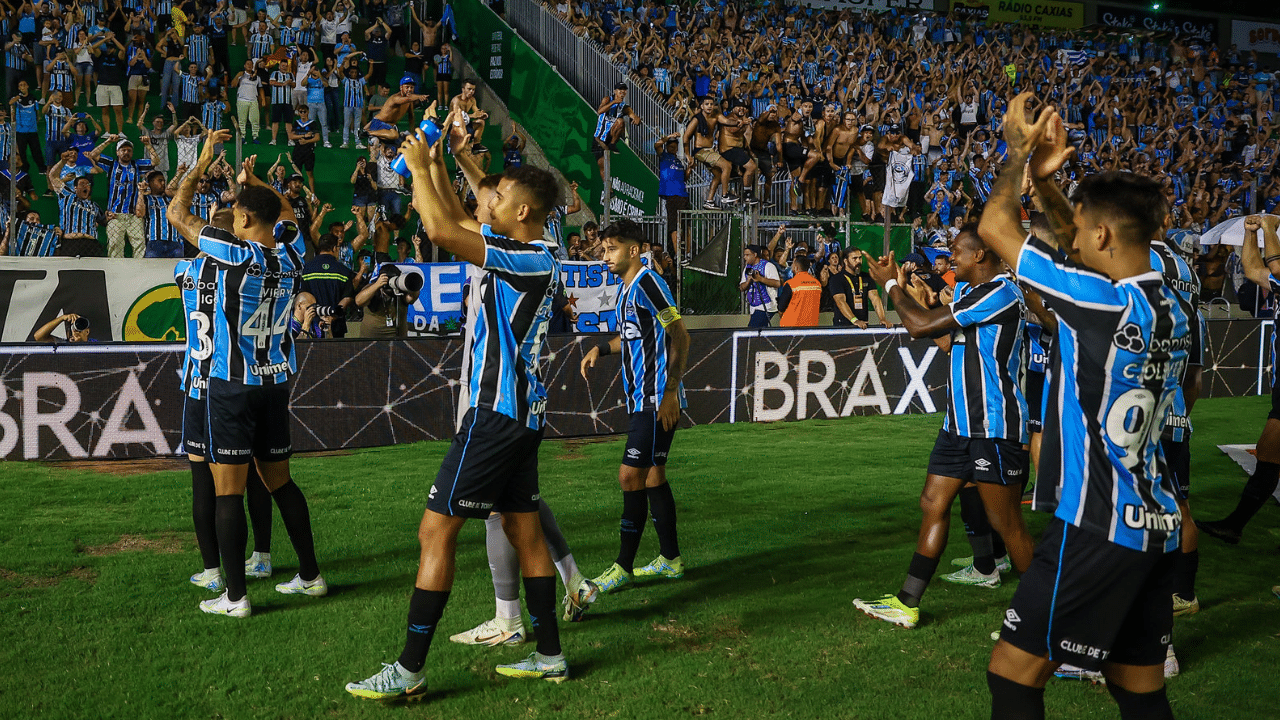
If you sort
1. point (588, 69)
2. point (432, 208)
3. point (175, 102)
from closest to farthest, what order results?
point (432, 208)
point (175, 102)
point (588, 69)

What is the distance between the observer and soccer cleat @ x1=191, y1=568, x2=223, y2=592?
5578 millimetres

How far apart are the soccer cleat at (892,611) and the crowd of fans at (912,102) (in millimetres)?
12548

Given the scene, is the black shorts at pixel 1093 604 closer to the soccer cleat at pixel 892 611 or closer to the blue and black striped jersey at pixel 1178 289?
the blue and black striped jersey at pixel 1178 289

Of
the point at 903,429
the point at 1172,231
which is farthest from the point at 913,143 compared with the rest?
the point at 903,429

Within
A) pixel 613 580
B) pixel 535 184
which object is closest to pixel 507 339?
pixel 535 184

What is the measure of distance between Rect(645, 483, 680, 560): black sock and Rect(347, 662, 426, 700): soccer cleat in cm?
201

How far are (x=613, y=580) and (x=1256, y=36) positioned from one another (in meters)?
43.0

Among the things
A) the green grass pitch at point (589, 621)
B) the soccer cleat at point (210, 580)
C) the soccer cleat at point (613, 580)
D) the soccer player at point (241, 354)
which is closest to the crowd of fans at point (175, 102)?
the green grass pitch at point (589, 621)

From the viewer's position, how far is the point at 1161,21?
1516 inches

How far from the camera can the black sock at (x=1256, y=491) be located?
21.9ft

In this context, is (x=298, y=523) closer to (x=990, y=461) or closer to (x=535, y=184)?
(x=535, y=184)

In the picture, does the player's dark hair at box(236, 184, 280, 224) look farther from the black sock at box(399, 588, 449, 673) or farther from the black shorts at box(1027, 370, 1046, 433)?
the black shorts at box(1027, 370, 1046, 433)

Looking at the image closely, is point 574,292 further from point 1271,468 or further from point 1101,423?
point 1101,423

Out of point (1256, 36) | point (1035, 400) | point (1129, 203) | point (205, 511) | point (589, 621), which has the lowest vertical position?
point (589, 621)
